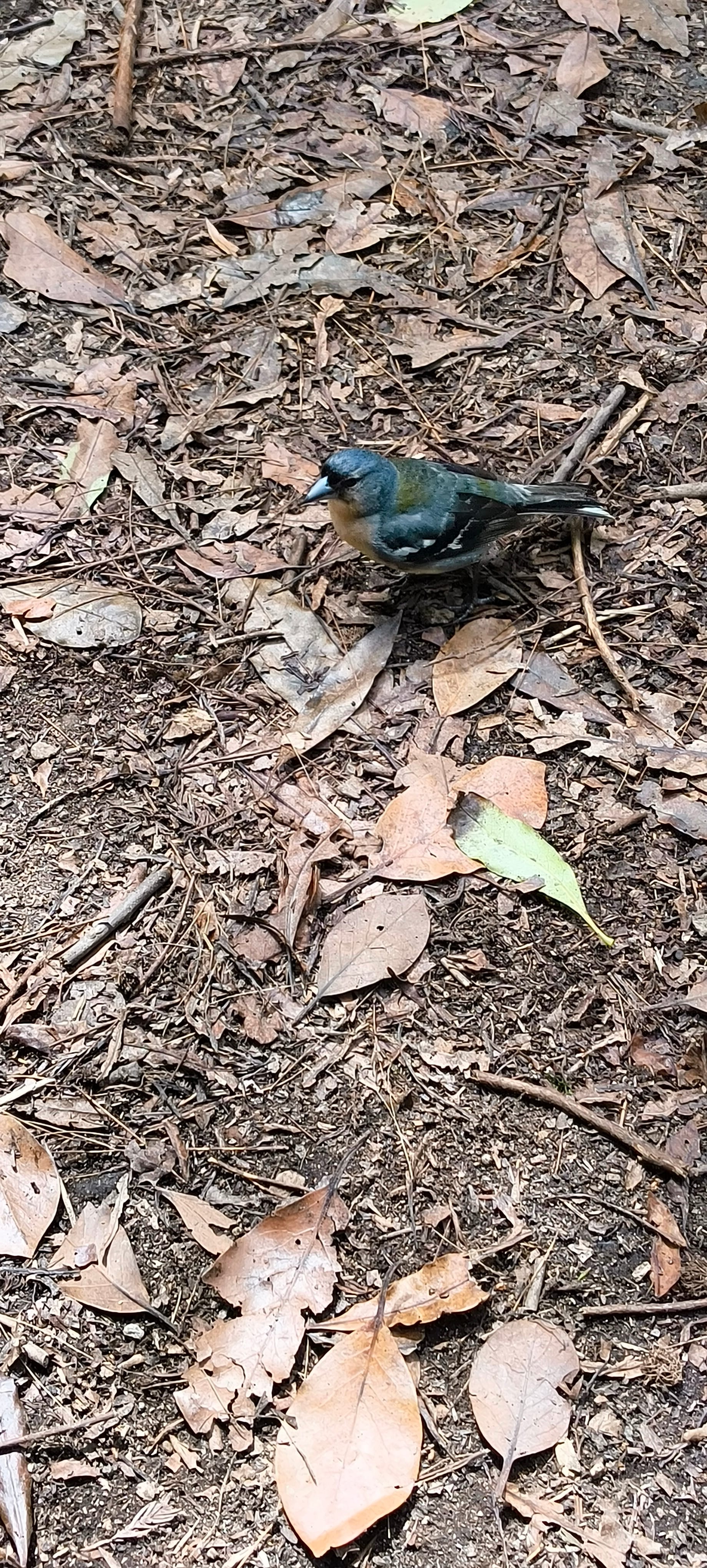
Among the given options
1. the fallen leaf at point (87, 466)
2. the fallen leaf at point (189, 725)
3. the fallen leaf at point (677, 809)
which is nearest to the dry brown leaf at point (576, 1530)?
the fallen leaf at point (677, 809)

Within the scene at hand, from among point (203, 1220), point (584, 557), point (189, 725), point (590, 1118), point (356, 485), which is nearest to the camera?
point (203, 1220)

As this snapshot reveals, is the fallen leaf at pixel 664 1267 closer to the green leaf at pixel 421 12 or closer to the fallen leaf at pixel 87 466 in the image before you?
the fallen leaf at pixel 87 466

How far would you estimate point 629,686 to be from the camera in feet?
14.4

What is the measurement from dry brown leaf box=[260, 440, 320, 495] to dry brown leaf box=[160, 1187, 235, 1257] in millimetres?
2837

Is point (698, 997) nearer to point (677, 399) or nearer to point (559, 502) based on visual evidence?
point (559, 502)

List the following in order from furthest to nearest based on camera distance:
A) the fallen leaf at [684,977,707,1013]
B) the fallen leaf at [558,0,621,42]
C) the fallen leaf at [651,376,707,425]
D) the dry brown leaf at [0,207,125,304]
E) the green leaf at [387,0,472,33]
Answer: the green leaf at [387,0,472,33] → the fallen leaf at [558,0,621,42] → the dry brown leaf at [0,207,125,304] → the fallen leaf at [651,376,707,425] → the fallen leaf at [684,977,707,1013]

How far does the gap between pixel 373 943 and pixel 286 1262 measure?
0.98 m

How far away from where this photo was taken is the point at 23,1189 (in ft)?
10.8

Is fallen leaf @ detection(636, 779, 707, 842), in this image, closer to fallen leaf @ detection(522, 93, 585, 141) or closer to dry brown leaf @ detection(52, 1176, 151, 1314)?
dry brown leaf @ detection(52, 1176, 151, 1314)

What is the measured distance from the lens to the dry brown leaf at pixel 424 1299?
3.08 m

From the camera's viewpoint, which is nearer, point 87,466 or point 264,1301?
point 264,1301

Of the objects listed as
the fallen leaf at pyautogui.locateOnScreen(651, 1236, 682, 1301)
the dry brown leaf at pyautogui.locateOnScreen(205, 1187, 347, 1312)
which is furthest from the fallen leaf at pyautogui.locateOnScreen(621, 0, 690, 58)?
the dry brown leaf at pyautogui.locateOnScreen(205, 1187, 347, 1312)

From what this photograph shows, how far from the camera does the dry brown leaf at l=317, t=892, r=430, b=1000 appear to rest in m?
3.68

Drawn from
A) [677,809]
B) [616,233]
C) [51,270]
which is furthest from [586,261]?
[677,809]
